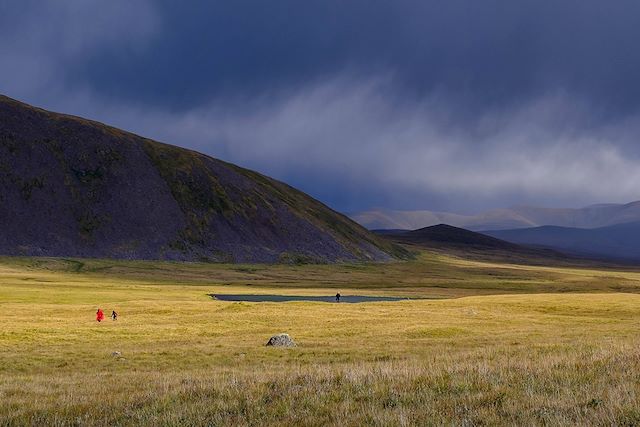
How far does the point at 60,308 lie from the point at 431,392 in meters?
76.9

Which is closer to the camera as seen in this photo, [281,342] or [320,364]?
[320,364]

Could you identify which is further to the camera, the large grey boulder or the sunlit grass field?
the large grey boulder

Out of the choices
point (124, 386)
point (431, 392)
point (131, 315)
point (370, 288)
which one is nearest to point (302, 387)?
point (431, 392)

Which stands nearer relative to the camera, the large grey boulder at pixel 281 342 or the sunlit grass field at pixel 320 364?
the sunlit grass field at pixel 320 364

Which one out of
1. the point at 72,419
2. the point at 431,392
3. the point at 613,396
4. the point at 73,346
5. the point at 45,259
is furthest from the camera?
the point at 45,259

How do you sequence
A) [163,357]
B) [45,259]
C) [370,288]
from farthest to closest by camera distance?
[45,259] < [370,288] < [163,357]

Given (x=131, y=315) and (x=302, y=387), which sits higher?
(x=302, y=387)

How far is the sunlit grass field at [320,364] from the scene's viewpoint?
1223cm

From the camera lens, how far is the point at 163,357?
1417 inches

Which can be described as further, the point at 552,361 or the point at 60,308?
the point at 60,308

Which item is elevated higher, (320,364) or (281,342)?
(320,364)

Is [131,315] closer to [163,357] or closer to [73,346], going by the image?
[73,346]

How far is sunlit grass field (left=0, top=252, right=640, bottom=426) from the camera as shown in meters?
12.2

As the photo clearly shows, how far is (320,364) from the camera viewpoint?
29.2 metres
